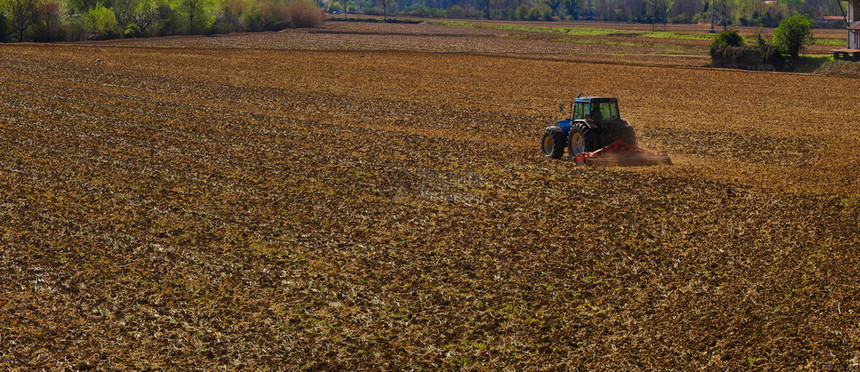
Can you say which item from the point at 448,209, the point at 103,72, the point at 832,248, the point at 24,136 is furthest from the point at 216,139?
the point at 103,72

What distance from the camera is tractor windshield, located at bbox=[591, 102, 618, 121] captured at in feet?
80.1

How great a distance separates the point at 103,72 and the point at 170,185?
103 feet

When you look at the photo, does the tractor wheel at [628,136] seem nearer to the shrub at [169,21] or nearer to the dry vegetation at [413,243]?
the dry vegetation at [413,243]

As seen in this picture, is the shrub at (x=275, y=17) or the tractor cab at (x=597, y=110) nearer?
the tractor cab at (x=597, y=110)

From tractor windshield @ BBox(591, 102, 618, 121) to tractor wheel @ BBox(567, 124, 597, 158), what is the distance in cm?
63

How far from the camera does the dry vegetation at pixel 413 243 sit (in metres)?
12.2

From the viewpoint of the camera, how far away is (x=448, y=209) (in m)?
19.7

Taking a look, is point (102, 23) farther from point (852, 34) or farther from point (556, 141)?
point (556, 141)

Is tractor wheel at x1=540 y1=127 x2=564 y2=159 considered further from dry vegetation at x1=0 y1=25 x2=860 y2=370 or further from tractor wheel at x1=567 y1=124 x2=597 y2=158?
dry vegetation at x1=0 y1=25 x2=860 y2=370

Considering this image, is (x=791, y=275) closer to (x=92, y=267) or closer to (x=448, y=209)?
(x=448, y=209)

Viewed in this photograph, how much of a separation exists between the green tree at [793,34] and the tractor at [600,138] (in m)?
39.1

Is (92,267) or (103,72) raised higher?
(103,72)

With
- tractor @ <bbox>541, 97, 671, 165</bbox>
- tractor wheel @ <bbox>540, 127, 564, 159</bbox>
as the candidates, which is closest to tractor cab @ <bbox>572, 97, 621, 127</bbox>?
tractor @ <bbox>541, 97, 671, 165</bbox>


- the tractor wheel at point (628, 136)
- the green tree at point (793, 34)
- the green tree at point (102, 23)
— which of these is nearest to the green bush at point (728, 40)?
the green tree at point (793, 34)
